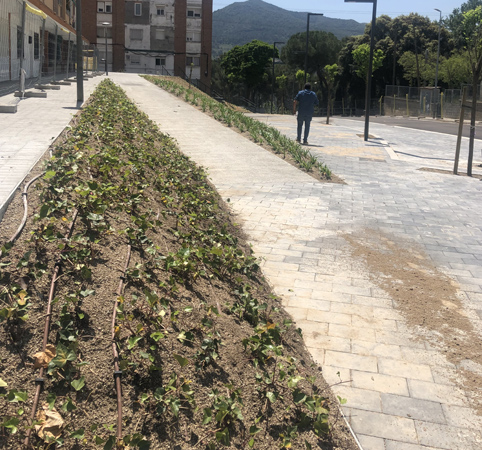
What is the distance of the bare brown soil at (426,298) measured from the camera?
4.42 m

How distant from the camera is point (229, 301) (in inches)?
175

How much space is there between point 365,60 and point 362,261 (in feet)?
181

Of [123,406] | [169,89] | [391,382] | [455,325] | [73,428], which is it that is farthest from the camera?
[169,89]

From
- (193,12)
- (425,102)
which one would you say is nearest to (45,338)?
(425,102)

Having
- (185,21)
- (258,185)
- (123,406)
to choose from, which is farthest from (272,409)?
(185,21)

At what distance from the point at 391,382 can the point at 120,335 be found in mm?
2054

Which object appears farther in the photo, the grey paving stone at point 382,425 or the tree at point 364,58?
the tree at point 364,58

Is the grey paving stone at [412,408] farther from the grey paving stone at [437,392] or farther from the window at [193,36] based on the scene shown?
the window at [193,36]

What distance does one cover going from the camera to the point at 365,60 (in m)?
57.5

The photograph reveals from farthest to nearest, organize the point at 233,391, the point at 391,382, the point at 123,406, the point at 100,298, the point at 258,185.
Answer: the point at 258,185 → the point at 391,382 → the point at 100,298 → the point at 233,391 → the point at 123,406

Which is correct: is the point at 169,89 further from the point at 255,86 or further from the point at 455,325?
the point at 255,86

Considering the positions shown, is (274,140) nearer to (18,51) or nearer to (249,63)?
(18,51)

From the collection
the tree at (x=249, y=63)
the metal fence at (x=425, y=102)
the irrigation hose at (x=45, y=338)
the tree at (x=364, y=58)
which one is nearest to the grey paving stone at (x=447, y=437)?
the irrigation hose at (x=45, y=338)

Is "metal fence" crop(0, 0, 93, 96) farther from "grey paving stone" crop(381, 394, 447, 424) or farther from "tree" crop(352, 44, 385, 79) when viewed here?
"tree" crop(352, 44, 385, 79)
